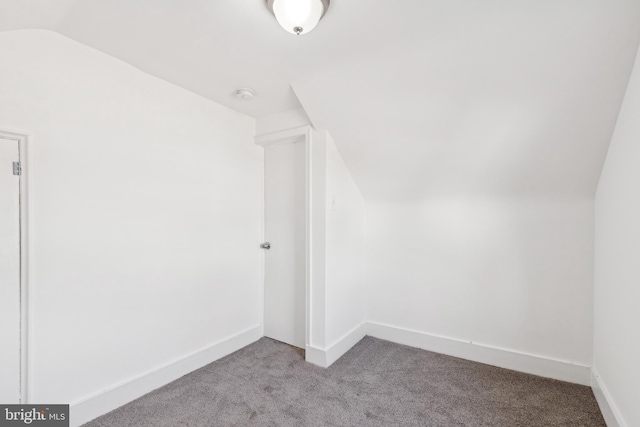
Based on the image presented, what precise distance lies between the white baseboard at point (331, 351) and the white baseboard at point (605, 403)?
1764 millimetres

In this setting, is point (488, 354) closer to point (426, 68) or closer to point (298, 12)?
point (426, 68)

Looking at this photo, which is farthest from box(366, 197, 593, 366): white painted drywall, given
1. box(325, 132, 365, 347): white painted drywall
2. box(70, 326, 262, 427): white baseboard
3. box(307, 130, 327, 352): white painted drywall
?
box(70, 326, 262, 427): white baseboard

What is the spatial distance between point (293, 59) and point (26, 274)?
1978mm

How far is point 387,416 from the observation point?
1.83m

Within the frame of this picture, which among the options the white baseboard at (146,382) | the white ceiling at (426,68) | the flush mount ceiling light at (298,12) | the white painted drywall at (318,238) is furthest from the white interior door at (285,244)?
the flush mount ceiling light at (298,12)

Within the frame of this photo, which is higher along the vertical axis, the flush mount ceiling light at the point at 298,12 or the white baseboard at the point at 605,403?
the flush mount ceiling light at the point at 298,12

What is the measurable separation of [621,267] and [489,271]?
3.04ft

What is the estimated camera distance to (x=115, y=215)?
1918 millimetres

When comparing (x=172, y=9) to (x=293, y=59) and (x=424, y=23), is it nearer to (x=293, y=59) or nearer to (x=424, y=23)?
(x=293, y=59)

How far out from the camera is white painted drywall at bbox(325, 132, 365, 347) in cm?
254

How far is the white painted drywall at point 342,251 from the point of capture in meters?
2.54

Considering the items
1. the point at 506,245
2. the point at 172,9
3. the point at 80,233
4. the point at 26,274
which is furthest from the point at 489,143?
the point at 26,274

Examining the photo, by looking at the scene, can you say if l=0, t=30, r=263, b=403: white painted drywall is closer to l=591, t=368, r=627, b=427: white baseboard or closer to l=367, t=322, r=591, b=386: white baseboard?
l=367, t=322, r=591, b=386: white baseboard

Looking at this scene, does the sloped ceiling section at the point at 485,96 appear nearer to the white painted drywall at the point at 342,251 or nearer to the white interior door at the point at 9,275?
the white painted drywall at the point at 342,251
